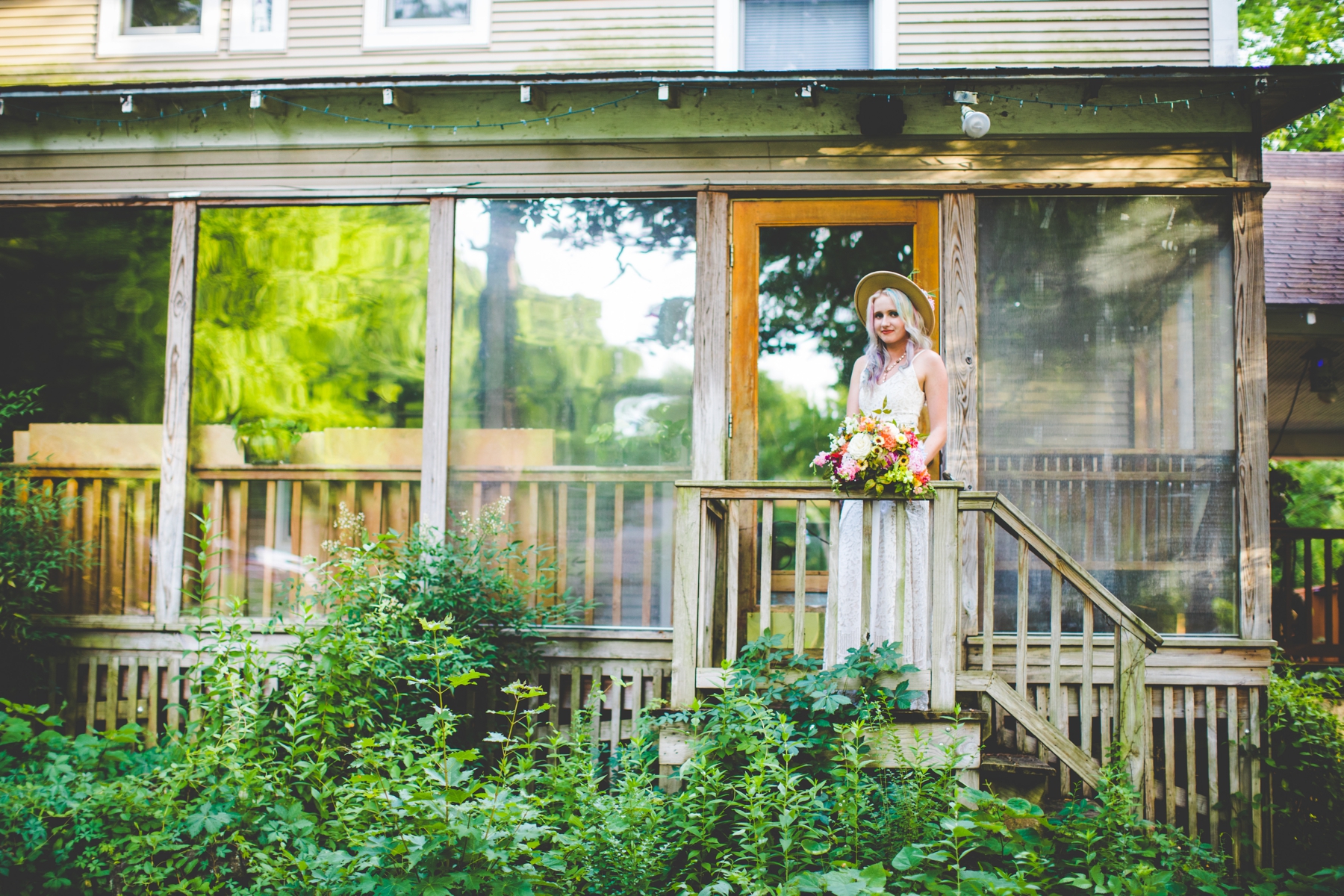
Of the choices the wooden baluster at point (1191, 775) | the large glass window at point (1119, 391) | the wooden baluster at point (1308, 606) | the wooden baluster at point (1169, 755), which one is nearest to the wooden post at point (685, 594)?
the large glass window at point (1119, 391)

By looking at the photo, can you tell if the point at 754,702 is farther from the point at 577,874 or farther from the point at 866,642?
the point at 577,874

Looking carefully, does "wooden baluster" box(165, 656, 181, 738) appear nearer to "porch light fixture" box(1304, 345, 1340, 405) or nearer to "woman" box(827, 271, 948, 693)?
"woman" box(827, 271, 948, 693)

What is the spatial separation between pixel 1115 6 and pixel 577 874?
5815mm

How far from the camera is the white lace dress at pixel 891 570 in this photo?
3918mm

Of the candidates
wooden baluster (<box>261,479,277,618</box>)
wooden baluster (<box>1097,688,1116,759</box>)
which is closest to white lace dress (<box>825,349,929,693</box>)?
wooden baluster (<box>1097,688,1116,759</box>)

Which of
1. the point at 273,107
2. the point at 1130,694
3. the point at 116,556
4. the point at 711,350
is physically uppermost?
the point at 273,107

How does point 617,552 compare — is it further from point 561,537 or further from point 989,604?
point 989,604

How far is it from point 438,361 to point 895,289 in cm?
279

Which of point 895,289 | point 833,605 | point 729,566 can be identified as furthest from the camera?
point 895,289

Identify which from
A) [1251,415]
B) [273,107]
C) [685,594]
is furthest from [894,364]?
[273,107]

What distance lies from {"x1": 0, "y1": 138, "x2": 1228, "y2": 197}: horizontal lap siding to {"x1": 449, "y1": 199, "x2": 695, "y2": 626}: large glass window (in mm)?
216

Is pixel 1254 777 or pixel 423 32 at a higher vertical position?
pixel 423 32

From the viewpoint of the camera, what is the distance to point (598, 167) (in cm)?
534

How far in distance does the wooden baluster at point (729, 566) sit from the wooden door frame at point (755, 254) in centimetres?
46
